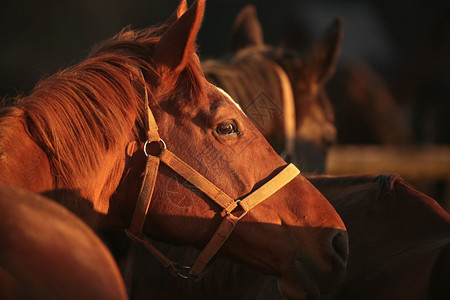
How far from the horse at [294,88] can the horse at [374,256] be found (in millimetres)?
1336

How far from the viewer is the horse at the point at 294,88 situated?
153 inches

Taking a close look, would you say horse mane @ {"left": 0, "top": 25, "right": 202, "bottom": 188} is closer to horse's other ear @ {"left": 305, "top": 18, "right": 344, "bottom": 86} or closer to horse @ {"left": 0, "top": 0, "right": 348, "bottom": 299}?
horse @ {"left": 0, "top": 0, "right": 348, "bottom": 299}

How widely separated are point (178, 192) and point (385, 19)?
13.7 meters

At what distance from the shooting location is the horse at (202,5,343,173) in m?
3.88

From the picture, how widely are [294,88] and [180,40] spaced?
2.31 meters

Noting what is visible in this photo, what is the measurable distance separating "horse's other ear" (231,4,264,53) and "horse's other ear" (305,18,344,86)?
2.81ft

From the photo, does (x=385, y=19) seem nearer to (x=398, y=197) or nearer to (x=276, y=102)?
(x=276, y=102)

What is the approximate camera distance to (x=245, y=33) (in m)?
5.02

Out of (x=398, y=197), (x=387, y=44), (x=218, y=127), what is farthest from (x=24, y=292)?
(x=387, y=44)

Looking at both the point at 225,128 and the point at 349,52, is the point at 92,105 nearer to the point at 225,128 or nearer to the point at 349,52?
the point at 225,128

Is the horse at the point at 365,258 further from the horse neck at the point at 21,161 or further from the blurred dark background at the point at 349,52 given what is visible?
the blurred dark background at the point at 349,52

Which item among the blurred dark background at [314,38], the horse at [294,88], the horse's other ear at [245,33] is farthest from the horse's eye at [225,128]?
the blurred dark background at [314,38]

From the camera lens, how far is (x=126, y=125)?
195 centimetres

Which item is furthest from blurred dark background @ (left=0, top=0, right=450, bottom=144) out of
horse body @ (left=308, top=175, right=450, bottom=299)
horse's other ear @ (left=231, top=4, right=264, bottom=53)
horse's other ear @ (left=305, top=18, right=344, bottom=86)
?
horse body @ (left=308, top=175, right=450, bottom=299)
